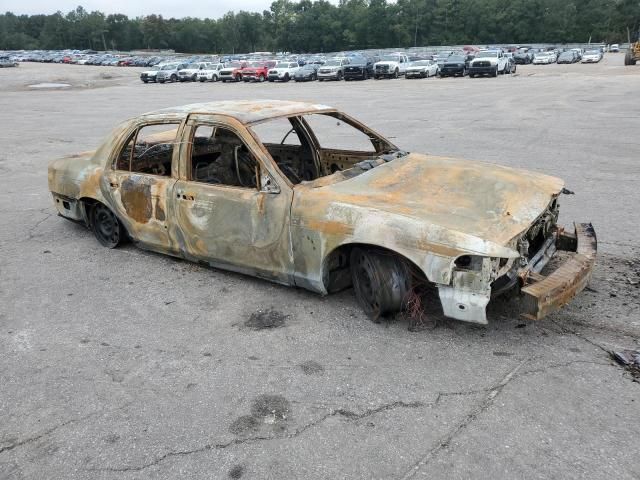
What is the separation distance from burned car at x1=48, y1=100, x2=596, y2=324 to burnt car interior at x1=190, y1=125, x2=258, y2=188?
0.05 ft

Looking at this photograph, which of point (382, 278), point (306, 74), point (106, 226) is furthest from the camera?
point (306, 74)

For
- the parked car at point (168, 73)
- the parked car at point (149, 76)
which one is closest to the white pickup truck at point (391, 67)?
the parked car at point (168, 73)

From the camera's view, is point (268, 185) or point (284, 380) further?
point (268, 185)

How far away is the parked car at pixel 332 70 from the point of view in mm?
37094

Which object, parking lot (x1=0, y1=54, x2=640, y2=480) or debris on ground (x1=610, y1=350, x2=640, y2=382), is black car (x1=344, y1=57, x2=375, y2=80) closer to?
parking lot (x1=0, y1=54, x2=640, y2=480)

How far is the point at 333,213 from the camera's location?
3.87 metres

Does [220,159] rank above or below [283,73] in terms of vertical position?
below

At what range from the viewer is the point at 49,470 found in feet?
9.05

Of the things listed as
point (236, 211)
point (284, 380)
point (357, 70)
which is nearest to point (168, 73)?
point (357, 70)

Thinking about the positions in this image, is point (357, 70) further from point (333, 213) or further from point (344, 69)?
point (333, 213)

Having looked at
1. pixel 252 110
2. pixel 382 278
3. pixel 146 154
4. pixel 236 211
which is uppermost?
pixel 252 110

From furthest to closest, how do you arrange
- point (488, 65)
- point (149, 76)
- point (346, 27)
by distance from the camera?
point (346, 27) < point (149, 76) < point (488, 65)

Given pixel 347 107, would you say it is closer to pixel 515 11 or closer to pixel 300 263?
pixel 300 263

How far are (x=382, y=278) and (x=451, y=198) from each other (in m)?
0.77
